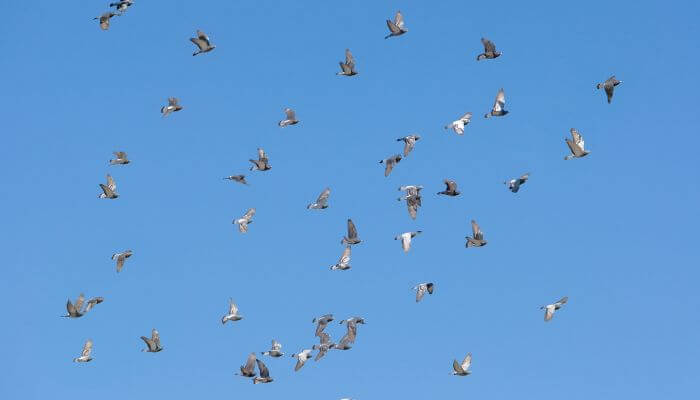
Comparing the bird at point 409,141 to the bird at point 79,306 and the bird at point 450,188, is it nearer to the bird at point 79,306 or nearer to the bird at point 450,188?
the bird at point 450,188

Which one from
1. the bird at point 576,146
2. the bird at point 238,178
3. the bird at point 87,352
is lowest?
the bird at point 87,352

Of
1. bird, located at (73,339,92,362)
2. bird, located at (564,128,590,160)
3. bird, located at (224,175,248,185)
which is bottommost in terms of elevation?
bird, located at (73,339,92,362)

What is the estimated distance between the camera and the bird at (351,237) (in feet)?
367

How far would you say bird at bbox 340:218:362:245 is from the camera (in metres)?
112

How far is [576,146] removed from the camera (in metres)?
107

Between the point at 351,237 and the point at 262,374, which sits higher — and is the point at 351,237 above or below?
above

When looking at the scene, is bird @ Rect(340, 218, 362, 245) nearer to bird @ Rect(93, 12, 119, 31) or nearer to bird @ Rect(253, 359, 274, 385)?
bird @ Rect(253, 359, 274, 385)

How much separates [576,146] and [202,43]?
22.5 meters

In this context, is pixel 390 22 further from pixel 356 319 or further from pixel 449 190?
pixel 356 319

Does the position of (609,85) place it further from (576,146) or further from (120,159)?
(120,159)

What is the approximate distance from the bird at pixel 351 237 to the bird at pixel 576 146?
44.3 ft

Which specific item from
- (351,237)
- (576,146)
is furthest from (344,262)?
(576,146)

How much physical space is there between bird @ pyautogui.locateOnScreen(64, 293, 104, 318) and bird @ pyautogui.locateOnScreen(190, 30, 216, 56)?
16058 mm

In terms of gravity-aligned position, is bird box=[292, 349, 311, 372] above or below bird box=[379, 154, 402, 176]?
below
